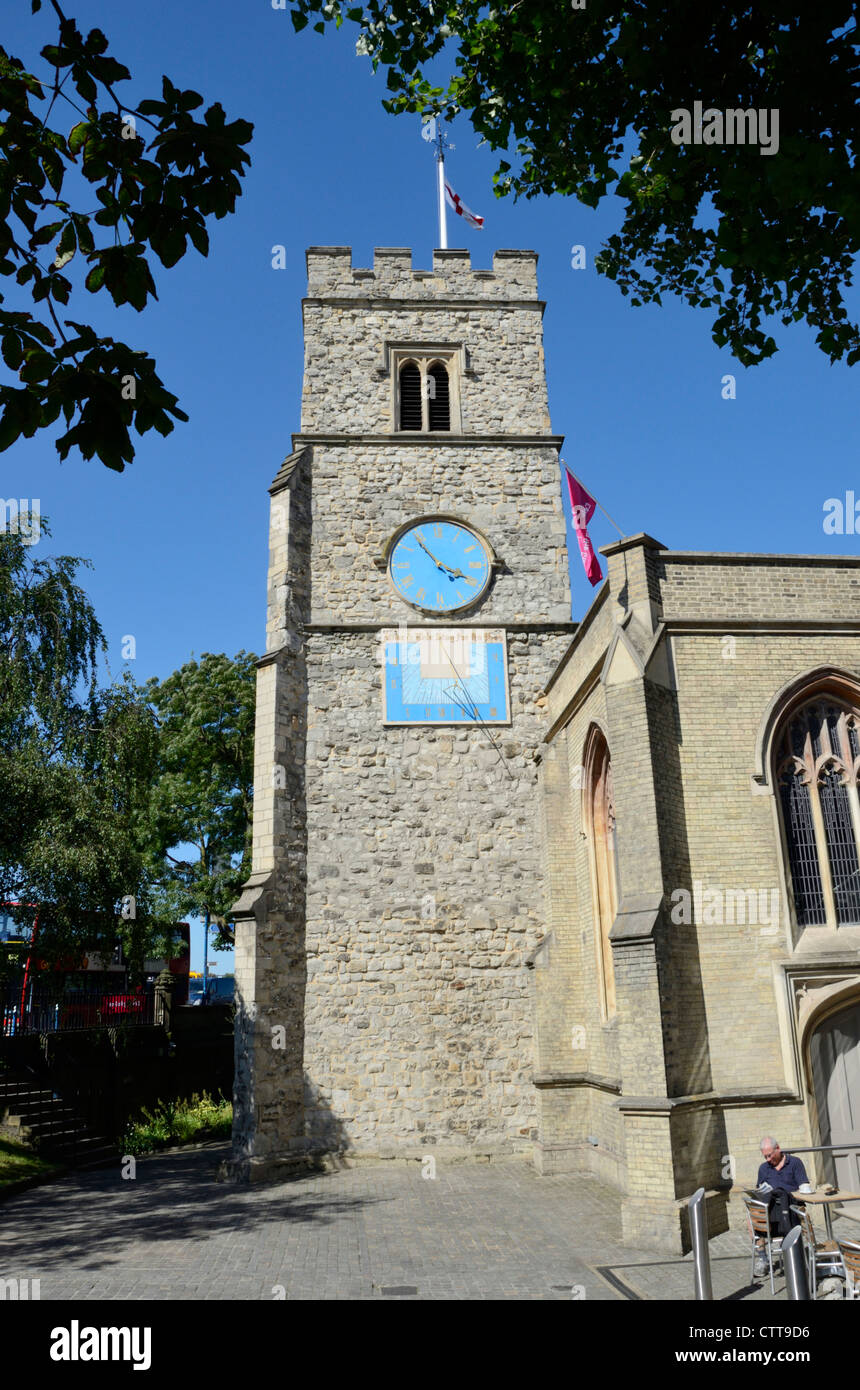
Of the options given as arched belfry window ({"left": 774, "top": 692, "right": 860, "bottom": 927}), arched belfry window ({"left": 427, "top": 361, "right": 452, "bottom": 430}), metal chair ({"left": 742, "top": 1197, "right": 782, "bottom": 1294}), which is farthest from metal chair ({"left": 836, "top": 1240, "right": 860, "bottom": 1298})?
arched belfry window ({"left": 427, "top": 361, "right": 452, "bottom": 430})

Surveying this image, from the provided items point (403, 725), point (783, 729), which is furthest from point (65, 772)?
point (783, 729)

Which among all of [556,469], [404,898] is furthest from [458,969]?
[556,469]

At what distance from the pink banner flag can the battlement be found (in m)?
5.63

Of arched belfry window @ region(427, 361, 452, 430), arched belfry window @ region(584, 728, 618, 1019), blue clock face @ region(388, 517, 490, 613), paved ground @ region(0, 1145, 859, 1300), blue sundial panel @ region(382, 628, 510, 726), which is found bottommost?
paved ground @ region(0, 1145, 859, 1300)

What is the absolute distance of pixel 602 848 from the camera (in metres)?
14.8

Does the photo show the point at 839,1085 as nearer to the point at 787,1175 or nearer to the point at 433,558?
the point at 787,1175

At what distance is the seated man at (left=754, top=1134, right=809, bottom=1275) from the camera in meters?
8.44

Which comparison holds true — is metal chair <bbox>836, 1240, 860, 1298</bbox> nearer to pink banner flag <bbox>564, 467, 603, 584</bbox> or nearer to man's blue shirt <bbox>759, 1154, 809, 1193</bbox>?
man's blue shirt <bbox>759, 1154, 809, 1193</bbox>

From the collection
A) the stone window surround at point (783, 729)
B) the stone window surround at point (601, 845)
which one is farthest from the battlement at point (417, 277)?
the stone window surround at point (783, 729)

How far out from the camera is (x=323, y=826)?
16.9 metres

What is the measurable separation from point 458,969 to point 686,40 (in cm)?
1349

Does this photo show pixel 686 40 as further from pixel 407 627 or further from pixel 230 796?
pixel 230 796

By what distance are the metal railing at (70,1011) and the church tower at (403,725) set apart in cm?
607

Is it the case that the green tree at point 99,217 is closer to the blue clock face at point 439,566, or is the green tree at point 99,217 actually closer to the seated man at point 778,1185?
the seated man at point 778,1185
